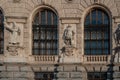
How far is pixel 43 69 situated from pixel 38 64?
21.0 inches

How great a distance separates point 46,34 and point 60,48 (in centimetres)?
170

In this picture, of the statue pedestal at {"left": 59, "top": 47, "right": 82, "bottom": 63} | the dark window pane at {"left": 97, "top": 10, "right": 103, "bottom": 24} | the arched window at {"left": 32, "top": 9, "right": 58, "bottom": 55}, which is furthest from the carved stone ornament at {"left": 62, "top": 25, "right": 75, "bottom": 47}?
the dark window pane at {"left": 97, "top": 10, "right": 103, "bottom": 24}

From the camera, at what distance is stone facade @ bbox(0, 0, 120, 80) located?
118 feet

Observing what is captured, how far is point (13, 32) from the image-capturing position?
119ft

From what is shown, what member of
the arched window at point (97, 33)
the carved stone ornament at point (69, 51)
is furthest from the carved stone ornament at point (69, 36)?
the arched window at point (97, 33)

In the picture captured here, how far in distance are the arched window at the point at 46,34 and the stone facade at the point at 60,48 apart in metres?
0.47

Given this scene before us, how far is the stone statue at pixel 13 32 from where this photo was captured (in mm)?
36219

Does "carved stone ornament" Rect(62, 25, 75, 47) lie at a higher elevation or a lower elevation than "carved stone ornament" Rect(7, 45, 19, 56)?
higher

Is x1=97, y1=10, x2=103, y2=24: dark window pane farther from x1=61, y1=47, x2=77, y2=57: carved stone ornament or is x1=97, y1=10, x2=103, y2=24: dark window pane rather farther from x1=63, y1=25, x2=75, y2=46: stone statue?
x1=61, y1=47, x2=77, y2=57: carved stone ornament

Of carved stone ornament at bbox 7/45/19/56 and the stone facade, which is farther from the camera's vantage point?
carved stone ornament at bbox 7/45/19/56

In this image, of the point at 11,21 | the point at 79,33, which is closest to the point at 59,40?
the point at 79,33

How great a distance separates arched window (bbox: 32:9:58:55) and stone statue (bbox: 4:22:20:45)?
4.87 feet

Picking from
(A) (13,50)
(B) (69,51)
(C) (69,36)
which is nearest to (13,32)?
(A) (13,50)

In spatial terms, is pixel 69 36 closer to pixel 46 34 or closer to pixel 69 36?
pixel 69 36
